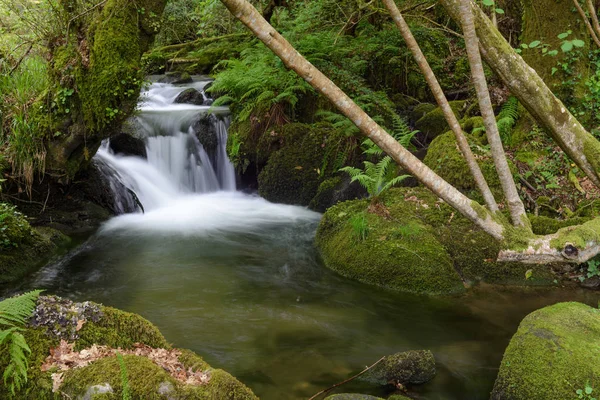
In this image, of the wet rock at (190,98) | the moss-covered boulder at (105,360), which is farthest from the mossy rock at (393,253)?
the wet rock at (190,98)

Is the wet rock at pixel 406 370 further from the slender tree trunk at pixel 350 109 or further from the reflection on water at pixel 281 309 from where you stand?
the slender tree trunk at pixel 350 109

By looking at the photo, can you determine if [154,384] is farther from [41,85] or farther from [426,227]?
[41,85]

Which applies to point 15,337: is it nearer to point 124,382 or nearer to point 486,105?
point 124,382

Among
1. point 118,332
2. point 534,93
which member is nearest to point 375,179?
point 534,93

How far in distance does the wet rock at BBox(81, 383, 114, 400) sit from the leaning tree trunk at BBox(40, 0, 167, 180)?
5743mm

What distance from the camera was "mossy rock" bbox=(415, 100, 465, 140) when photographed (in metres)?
10.2

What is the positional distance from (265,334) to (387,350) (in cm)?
139

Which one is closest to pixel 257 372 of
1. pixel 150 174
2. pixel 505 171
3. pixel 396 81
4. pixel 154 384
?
pixel 154 384

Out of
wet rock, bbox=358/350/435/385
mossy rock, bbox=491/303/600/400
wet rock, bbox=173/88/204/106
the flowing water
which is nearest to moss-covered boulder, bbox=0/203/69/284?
the flowing water

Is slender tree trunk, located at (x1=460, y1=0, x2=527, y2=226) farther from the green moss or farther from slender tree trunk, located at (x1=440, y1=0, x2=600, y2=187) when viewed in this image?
the green moss

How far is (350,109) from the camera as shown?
3393mm

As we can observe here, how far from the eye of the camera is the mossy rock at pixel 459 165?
7309mm

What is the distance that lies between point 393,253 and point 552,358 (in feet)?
9.45

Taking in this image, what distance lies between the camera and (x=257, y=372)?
4551 millimetres
